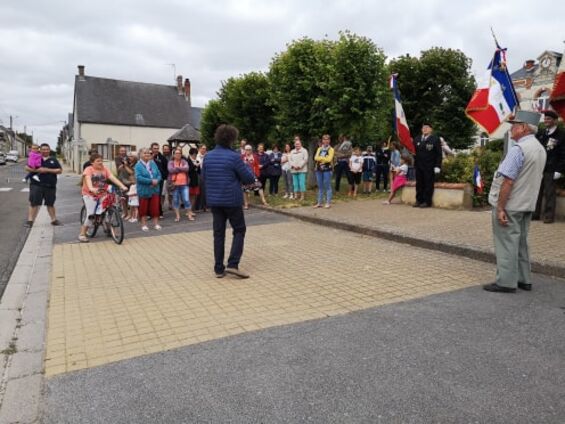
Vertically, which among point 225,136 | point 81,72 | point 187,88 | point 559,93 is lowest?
point 225,136

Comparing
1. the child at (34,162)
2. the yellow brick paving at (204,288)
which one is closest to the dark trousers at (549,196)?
the yellow brick paving at (204,288)

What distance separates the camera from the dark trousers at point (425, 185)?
11172 millimetres

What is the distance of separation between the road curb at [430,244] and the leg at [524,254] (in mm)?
746

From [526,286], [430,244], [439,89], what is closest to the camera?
[526,286]

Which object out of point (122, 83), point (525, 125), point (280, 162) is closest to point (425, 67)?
point (280, 162)

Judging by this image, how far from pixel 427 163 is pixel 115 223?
23.9 feet

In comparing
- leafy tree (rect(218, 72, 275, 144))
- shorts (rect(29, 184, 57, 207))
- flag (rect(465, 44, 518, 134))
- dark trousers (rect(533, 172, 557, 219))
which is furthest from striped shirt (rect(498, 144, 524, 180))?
leafy tree (rect(218, 72, 275, 144))

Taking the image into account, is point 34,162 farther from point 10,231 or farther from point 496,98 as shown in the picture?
point 496,98

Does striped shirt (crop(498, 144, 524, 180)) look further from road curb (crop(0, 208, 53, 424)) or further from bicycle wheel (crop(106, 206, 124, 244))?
bicycle wheel (crop(106, 206, 124, 244))

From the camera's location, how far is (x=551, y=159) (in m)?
8.36

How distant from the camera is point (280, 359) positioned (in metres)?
3.47

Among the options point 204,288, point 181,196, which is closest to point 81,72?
point 181,196

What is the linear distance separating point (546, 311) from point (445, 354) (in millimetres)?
1601

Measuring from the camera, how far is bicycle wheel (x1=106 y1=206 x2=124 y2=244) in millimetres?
8523
